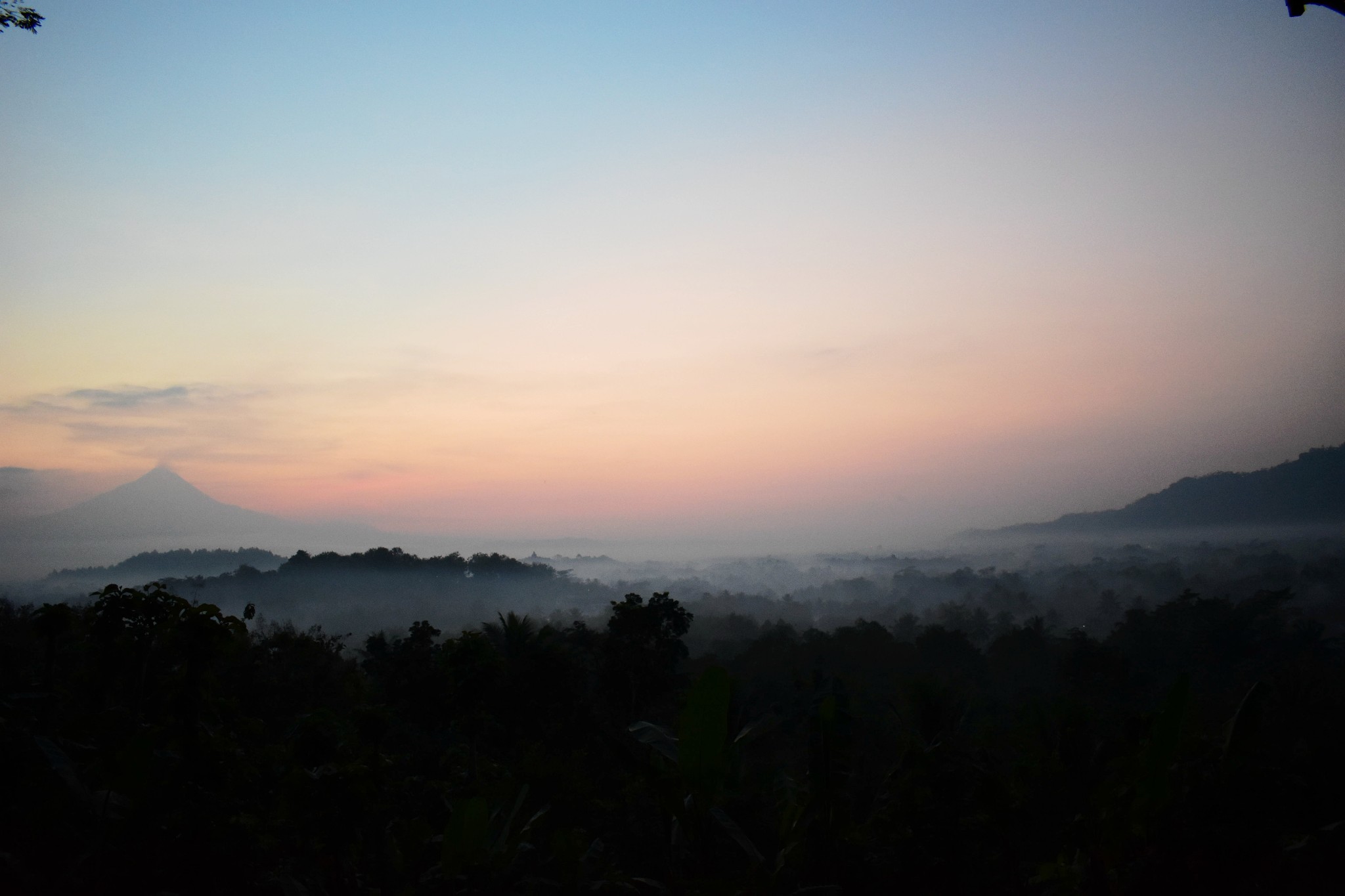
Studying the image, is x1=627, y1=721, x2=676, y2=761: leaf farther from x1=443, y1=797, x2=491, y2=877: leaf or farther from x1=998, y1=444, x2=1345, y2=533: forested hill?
x1=998, y1=444, x2=1345, y2=533: forested hill

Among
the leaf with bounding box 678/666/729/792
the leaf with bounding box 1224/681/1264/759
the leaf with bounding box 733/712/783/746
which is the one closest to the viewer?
the leaf with bounding box 678/666/729/792

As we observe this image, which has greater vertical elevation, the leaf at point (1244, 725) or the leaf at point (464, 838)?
the leaf at point (1244, 725)

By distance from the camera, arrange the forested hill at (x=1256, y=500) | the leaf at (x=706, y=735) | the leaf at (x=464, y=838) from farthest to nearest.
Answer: the forested hill at (x=1256, y=500), the leaf at (x=464, y=838), the leaf at (x=706, y=735)

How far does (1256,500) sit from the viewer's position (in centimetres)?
14638

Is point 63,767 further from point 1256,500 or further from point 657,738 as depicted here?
point 1256,500

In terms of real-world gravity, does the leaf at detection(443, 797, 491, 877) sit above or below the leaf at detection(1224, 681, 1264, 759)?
below

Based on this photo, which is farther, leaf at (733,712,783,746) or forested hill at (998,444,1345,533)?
forested hill at (998,444,1345,533)

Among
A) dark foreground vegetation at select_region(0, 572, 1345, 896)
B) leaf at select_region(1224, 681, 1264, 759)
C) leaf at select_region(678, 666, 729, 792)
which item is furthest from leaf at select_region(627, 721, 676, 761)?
leaf at select_region(1224, 681, 1264, 759)

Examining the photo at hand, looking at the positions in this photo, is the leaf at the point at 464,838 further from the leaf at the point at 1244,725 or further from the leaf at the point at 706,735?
the leaf at the point at 1244,725

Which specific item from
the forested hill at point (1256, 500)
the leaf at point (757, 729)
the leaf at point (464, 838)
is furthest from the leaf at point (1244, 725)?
the forested hill at point (1256, 500)

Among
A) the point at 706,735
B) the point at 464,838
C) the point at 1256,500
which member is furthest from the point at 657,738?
the point at 1256,500

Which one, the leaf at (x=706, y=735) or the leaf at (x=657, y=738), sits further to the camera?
the leaf at (x=657, y=738)

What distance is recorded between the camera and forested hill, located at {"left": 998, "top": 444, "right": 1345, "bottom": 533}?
115 m

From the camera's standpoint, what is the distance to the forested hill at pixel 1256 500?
115 metres
